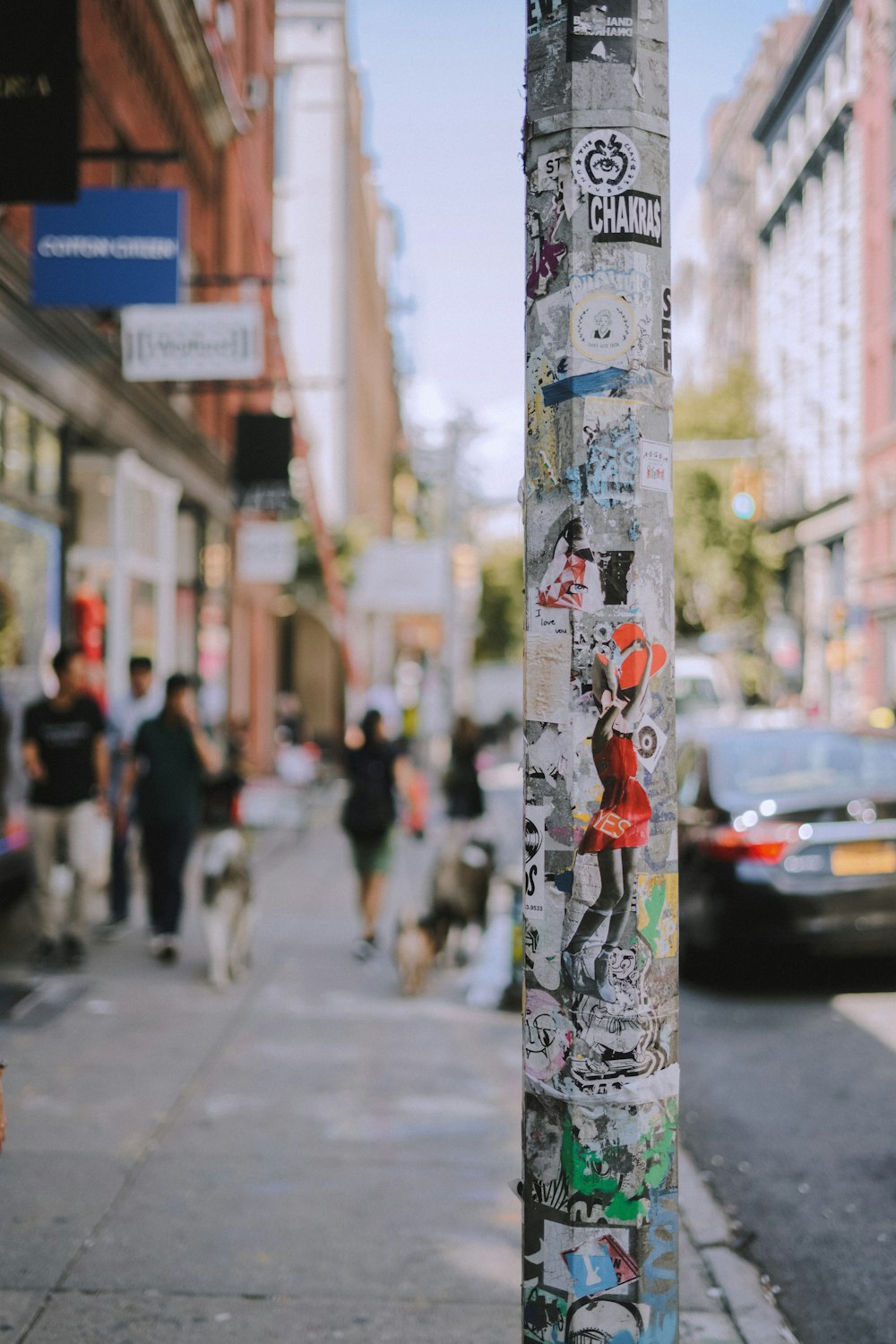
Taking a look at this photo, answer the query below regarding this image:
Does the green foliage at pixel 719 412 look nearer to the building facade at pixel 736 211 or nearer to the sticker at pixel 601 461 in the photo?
the building facade at pixel 736 211

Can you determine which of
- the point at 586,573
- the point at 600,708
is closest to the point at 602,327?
the point at 586,573

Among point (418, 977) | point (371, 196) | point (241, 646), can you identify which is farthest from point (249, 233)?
point (371, 196)

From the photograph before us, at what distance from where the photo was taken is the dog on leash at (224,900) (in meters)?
8.23

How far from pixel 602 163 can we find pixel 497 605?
76.5m

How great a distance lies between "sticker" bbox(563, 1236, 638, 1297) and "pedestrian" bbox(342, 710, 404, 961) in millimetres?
6693

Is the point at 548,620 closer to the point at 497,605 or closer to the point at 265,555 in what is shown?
the point at 265,555

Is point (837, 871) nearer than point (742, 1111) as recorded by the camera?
No

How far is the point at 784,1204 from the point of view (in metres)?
4.97

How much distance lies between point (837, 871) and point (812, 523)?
38423mm

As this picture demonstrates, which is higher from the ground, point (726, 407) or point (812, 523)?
point (726, 407)

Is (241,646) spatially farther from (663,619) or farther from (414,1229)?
(663,619)

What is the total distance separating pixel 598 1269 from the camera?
2.71m

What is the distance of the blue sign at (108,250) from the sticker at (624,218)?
642cm

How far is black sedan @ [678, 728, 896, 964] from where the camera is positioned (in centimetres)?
777
